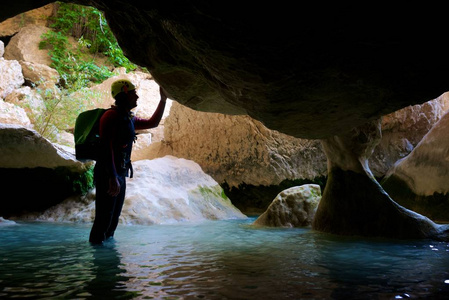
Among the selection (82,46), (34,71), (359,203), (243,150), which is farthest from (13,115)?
(359,203)

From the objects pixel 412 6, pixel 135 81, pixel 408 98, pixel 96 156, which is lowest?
pixel 96 156

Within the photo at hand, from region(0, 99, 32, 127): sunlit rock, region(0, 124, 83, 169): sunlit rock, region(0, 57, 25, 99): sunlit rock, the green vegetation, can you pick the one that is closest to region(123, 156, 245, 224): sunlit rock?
region(0, 124, 83, 169): sunlit rock

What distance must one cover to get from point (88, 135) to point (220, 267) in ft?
6.92

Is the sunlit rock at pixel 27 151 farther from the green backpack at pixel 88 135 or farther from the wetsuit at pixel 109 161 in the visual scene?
the wetsuit at pixel 109 161

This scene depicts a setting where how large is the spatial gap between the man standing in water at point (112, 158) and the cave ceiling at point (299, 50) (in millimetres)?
743

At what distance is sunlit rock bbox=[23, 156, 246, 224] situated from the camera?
20.2 ft

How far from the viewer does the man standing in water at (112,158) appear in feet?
12.8

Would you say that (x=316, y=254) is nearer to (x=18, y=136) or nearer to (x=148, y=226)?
(x=148, y=226)

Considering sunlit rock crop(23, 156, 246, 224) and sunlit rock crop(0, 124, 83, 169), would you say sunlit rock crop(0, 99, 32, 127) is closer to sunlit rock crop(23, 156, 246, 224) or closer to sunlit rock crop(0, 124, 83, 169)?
sunlit rock crop(0, 124, 83, 169)

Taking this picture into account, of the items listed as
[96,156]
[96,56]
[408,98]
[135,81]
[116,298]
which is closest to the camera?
[116,298]

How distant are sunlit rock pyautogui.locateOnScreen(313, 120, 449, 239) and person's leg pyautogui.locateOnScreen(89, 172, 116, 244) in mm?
2754

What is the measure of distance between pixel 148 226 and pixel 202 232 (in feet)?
3.29

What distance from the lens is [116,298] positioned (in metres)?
1.92

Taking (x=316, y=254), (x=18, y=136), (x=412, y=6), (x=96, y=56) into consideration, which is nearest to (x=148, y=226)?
(x=18, y=136)
